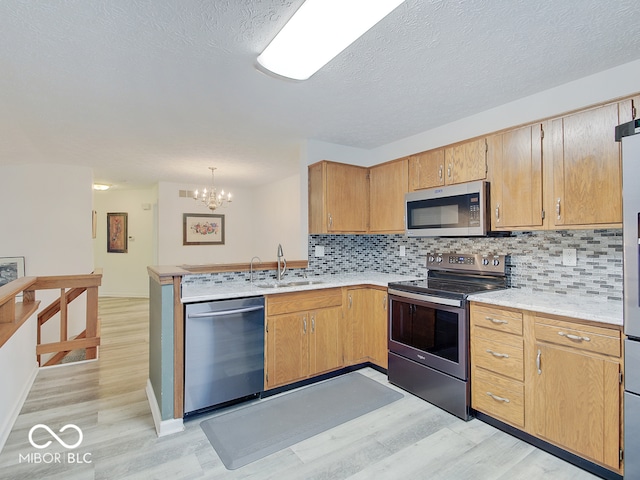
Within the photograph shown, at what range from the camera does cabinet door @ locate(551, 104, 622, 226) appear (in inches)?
75.4

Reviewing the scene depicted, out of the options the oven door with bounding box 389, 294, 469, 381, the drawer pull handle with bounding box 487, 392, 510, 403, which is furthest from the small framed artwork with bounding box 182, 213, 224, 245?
the drawer pull handle with bounding box 487, 392, 510, 403

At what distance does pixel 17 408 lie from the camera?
2377mm

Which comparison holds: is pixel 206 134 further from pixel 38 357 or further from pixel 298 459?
pixel 298 459

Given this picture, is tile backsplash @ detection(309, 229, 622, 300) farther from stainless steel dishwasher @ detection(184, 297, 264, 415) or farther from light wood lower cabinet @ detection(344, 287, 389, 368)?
stainless steel dishwasher @ detection(184, 297, 264, 415)

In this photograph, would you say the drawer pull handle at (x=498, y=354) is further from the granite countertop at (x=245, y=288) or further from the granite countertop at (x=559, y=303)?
the granite countertop at (x=245, y=288)

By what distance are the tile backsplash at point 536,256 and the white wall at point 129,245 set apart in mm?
5203

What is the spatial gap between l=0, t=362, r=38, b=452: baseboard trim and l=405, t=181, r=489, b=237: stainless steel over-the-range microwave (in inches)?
127

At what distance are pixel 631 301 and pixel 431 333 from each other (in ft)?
4.06

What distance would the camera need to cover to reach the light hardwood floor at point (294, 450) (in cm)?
178

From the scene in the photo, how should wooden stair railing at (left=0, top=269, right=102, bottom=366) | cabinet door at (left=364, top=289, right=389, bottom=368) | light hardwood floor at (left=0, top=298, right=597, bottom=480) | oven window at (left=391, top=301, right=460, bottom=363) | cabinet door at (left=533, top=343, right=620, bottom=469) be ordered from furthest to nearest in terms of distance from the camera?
cabinet door at (left=364, top=289, right=389, bottom=368)
wooden stair railing at (left=0, top=269, right=102, bottom=366)
oven window at (left=391, top=301, right=460, bottom=363)
light hardwood floor at (left=0, top=298, right=597, bottom=480)
cabinet door at (left=533, top=343, right=620, bottom=469)

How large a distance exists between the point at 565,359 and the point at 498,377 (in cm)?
44

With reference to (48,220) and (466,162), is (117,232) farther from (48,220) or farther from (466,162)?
(466,162)

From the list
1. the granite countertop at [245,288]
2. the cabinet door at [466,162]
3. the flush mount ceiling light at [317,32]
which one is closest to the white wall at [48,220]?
the granite countertop at [245,288]

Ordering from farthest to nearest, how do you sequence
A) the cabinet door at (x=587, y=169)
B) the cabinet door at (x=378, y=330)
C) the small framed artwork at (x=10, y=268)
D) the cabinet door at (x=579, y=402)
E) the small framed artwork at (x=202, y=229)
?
1. the small framed artwork at (x=202, y=229)
2. the small framed artwork at (x=10, y=268)
3. the cabinet door at (x=378, y=330)
4. the cabinet door at (x=587, y=169)
5. the cabinet door at (x=579, y=402)
